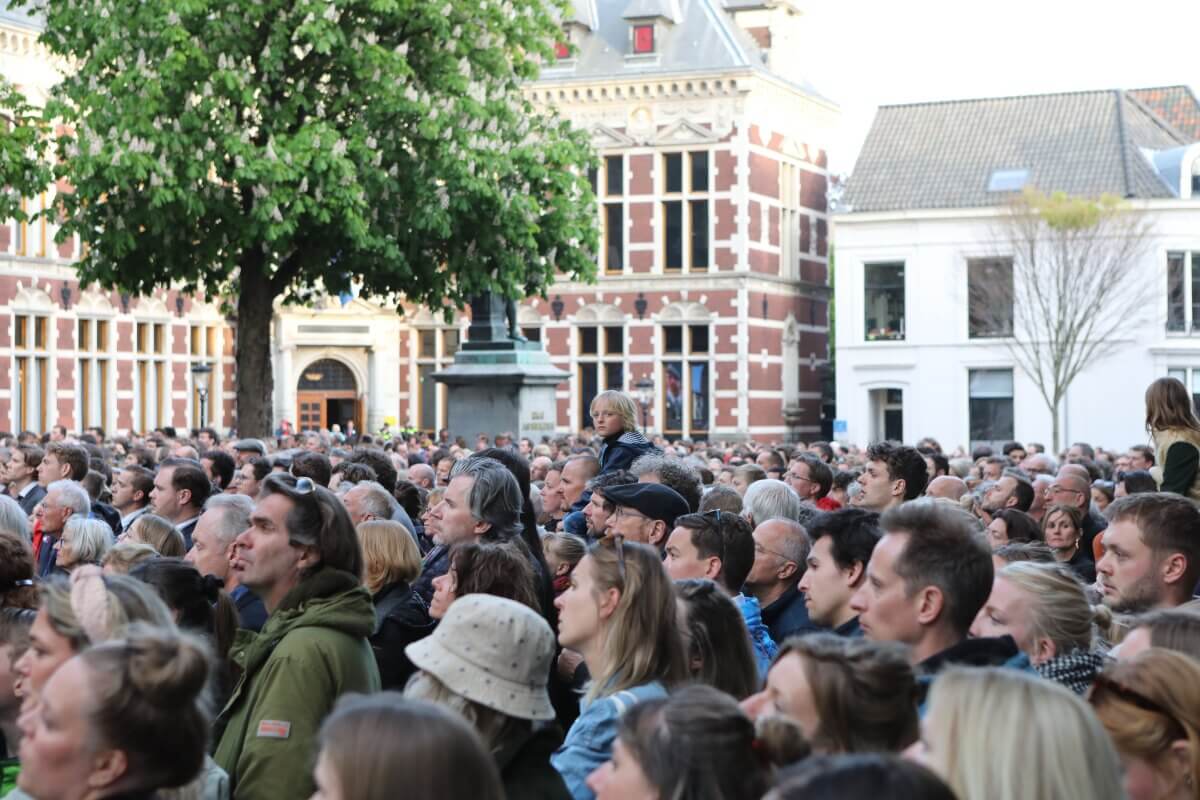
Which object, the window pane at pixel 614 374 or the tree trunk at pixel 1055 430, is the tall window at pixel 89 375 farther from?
the tree trunk at pixel 1055 430

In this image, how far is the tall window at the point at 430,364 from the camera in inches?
1880

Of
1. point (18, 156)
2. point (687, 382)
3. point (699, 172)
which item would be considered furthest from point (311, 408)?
point (18, 156)

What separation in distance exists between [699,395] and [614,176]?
6.40m

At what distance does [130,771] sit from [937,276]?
40475mm

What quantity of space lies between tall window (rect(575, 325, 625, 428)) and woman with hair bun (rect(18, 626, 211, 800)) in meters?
42.1

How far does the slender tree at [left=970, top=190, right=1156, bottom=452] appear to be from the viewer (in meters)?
39.9

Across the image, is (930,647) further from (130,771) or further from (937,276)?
(937,276)

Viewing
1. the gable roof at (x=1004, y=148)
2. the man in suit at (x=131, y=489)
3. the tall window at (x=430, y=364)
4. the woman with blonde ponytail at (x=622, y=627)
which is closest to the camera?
the woman with blonde ponytail at (x=622, y=627)

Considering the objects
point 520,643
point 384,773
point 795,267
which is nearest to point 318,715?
point 520,643

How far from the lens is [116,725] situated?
3.54m

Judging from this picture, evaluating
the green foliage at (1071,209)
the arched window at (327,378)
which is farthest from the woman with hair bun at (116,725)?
the arched window at (327,378)

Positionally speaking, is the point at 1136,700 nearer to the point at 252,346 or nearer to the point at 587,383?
the point at 252,346

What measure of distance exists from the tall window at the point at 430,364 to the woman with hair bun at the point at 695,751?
44068mm

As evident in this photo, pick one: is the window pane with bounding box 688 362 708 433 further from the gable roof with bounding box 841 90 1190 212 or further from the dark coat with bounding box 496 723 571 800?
the dark coat with bounding box 496 723 571 800
